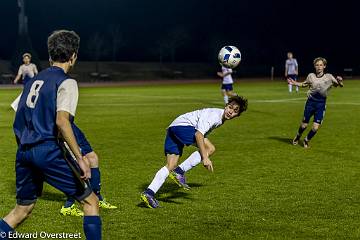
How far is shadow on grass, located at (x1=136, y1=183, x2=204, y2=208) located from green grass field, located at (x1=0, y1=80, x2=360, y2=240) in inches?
0.6

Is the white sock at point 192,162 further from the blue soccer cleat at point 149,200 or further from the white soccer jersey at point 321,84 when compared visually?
the white soccer jersey at point 321,84

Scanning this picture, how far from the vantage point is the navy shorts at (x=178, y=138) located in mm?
8062

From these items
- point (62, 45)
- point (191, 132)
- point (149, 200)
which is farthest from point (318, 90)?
point (62, 45)

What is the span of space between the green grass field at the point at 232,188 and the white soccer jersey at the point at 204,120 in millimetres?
1074

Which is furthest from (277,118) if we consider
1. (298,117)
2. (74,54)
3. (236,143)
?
(74,54)

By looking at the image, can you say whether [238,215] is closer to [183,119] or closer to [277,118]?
[183,119]

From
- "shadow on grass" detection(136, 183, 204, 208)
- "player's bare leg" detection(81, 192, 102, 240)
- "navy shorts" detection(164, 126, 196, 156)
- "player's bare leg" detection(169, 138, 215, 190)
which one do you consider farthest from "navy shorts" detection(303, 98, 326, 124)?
"player's bare leg" detection(81, 192, 102, 240)

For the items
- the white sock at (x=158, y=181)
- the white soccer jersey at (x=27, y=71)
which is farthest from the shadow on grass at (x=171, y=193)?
the white soccer jersey at (x=27, y=71)

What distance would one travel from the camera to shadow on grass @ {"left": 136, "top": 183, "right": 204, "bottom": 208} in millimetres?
8523

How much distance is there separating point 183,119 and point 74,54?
3.30 m

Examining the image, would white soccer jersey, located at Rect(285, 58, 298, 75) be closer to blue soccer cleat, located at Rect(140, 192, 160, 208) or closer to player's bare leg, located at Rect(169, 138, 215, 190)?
player's bare leg, located at Rect(169, 138, 215, 190)

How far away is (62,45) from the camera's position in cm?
505

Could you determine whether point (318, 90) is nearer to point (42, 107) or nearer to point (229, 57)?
point (229, 57)

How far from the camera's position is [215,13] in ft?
283
